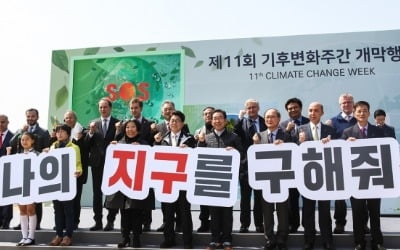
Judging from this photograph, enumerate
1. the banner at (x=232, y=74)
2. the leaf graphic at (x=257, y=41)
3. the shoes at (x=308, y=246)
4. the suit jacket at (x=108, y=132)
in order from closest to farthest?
the shoes at (x=308, y=246), the suit jacket at (x=108, y=132), the banner at (x=232, y=74), the leaf graphic at (x=257, y=41)

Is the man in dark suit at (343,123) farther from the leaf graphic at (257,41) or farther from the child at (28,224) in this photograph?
the child at (28,224)

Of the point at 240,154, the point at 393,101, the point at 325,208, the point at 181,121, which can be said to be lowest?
the point at 325,208

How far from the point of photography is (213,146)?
3887mm

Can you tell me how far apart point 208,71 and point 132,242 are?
355 cm

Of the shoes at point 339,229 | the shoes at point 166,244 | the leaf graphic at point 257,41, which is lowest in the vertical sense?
the shoes at point 166,244

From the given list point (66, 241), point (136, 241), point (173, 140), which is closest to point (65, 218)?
point (66, 241)

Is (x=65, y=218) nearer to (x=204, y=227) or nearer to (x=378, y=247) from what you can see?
(x=204, y=227)

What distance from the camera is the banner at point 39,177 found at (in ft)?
13.3

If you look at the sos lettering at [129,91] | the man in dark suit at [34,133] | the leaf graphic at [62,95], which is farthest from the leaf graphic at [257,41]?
the man in dark suit at [34,133]

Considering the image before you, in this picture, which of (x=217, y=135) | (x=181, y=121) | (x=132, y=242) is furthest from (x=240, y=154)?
(x=132, y=242)

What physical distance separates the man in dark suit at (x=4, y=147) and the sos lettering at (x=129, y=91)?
227 centimetres

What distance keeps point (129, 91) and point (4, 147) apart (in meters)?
2.58

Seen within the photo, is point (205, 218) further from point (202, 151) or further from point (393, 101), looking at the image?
point (393, 101)

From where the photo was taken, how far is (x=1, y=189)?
A: 14.0 feet
